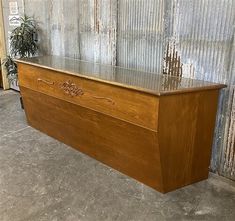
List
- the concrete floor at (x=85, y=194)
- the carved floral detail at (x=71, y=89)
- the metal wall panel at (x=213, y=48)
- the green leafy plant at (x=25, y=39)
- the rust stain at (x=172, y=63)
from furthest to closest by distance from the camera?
the green leafy plant at (x=25, y=39) < the carved floral detail at (x=71, y=89) < the rust stain at (x=172, y=63) < the metal wall panel at (x=213, y=48) < the concrete floor at (x=85, y=194)

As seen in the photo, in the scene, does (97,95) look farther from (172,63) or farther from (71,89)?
(172,63)

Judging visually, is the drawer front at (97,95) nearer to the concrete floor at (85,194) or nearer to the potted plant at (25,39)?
the concrete floor at (85,194)

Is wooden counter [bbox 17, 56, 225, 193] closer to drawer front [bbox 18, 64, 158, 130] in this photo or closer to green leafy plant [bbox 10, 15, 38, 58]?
drawer front [bbox 18, 64, 158, 130]

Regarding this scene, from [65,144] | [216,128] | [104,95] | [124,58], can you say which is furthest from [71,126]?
[216,128]

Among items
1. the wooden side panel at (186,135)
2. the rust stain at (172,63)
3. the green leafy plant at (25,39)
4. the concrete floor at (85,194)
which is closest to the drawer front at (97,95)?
the wooden side panel at (186,135)

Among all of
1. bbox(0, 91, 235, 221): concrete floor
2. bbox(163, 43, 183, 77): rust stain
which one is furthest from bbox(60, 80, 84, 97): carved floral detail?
bbox(163, 43, 183, 77): rust stain

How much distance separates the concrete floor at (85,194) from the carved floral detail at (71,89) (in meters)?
0.64

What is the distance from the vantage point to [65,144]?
10.6ft

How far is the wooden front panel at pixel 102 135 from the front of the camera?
2.31 meters

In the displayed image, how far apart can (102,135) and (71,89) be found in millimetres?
552

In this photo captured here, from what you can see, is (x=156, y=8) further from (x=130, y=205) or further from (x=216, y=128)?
(x=130, y=205)

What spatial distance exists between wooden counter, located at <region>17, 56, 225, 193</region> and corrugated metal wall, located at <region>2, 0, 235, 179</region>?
0.13 metres

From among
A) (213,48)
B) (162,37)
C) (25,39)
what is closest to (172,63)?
(162,37)

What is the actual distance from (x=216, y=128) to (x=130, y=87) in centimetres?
86
